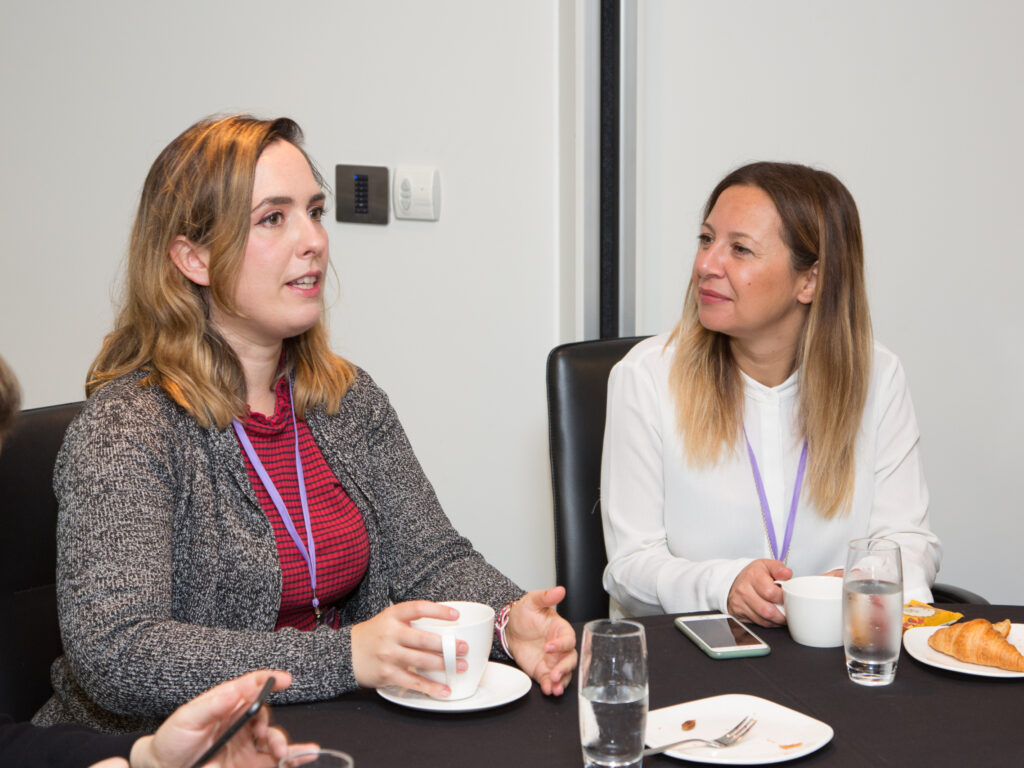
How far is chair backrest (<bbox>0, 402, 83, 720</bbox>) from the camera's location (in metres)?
1.48

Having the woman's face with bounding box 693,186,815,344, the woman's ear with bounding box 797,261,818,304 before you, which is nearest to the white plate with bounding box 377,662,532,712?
the woman's face with bounding box 693,186,815,344

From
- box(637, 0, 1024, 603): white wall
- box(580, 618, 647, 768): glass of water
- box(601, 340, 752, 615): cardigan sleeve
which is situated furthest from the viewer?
box(637, 0, 1024, 603): white wall

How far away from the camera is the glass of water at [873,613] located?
3.96ft

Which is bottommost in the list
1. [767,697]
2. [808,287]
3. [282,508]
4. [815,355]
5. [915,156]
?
[767,697]

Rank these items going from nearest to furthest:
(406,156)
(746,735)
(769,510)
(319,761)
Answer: (319,761), (746,735), (769,510), (406,156)

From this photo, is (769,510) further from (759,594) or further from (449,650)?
(449,650)

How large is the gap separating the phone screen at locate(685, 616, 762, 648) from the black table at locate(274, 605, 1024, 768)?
3 centimetres

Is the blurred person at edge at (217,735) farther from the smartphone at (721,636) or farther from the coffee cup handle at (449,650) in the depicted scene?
the smartphone at (721,636)

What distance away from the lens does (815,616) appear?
Answer: 51.6 inches

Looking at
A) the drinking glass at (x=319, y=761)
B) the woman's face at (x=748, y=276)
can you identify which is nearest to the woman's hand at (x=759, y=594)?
the woman's face at (x=748, y=276)

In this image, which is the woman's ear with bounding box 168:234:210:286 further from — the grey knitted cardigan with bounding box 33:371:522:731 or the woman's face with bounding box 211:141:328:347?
the grey knitted cardigan with bounding box 33:371:522:731

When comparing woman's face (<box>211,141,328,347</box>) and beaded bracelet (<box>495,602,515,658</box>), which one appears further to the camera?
woman's face (<box>211,141,328,347</box>)

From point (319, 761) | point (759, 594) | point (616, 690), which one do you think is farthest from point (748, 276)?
point (319, 761)

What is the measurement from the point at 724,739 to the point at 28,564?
0.99 meters
